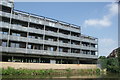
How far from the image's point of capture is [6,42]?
41625 mm

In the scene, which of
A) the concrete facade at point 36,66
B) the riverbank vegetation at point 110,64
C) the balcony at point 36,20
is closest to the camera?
the concrete facade at point 36,66

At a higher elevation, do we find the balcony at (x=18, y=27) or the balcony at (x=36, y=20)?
the balcony at (x=36, y=20)

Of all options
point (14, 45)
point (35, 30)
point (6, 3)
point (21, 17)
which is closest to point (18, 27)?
point (21, 17)

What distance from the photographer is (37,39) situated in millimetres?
47281

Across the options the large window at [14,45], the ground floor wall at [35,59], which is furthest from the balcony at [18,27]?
the ground floor wall at [35,59]

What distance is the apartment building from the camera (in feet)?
136

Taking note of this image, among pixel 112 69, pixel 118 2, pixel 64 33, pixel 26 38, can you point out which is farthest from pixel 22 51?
pixel 118 2

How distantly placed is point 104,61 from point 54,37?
22149 millimetres

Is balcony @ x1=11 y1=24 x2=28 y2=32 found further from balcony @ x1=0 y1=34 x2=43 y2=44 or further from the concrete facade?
the concrete facade

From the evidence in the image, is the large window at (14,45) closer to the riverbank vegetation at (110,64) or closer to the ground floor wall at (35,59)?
the ground floor wall at (35,59)

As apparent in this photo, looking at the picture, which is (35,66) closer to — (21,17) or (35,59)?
(35,59)

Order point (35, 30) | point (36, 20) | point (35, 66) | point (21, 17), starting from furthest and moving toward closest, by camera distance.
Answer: point (36, 20) → point (35, 30) → point (21, 17) → point (35, 66)

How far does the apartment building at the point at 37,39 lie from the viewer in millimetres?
41500

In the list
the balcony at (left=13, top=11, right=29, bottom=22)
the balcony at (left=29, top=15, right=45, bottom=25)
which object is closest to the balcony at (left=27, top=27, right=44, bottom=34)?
the balcony at (left=29, top=15, right=45, bottom=25)
